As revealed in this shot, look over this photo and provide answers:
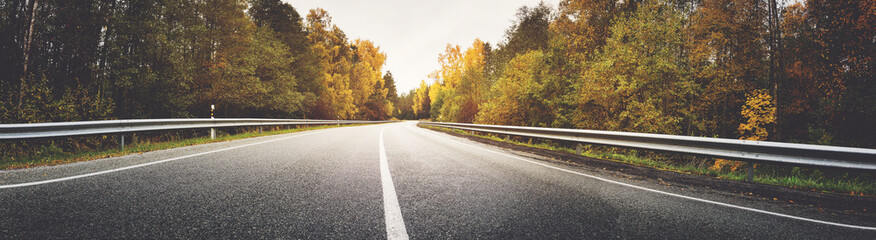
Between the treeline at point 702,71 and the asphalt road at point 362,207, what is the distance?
9.15 m

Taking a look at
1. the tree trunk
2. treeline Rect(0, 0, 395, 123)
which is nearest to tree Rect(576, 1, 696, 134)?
treeline Rect(0, 0, 395, 123)

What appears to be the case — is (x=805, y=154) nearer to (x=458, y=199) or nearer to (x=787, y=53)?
(x=458, y=199)

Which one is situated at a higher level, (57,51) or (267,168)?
(57,51)

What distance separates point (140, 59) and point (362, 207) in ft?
61.0

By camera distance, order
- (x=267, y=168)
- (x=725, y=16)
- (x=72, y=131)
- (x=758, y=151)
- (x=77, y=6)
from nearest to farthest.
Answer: (x=267, y=168) < (x=758, y=151) < (x=72, y=131) < (x=77, y=6) < (x=725, y=16)

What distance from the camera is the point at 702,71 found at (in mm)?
13344

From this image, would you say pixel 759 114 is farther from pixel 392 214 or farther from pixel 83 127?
pixel 83 127

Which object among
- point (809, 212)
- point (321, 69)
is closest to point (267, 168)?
point (809, 212)

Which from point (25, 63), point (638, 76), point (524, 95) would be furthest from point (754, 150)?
point (25, 63)

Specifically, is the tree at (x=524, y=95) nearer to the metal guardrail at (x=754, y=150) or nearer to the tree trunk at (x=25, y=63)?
the metal guardrail at (x=754, y=150)

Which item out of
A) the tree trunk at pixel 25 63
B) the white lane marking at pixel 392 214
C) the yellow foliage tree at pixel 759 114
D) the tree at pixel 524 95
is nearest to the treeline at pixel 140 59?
the tree trunk at pixel 25 63

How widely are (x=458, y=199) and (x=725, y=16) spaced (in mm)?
18519

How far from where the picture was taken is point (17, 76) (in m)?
9.62

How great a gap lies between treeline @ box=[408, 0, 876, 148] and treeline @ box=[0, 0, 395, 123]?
51.3 feet
